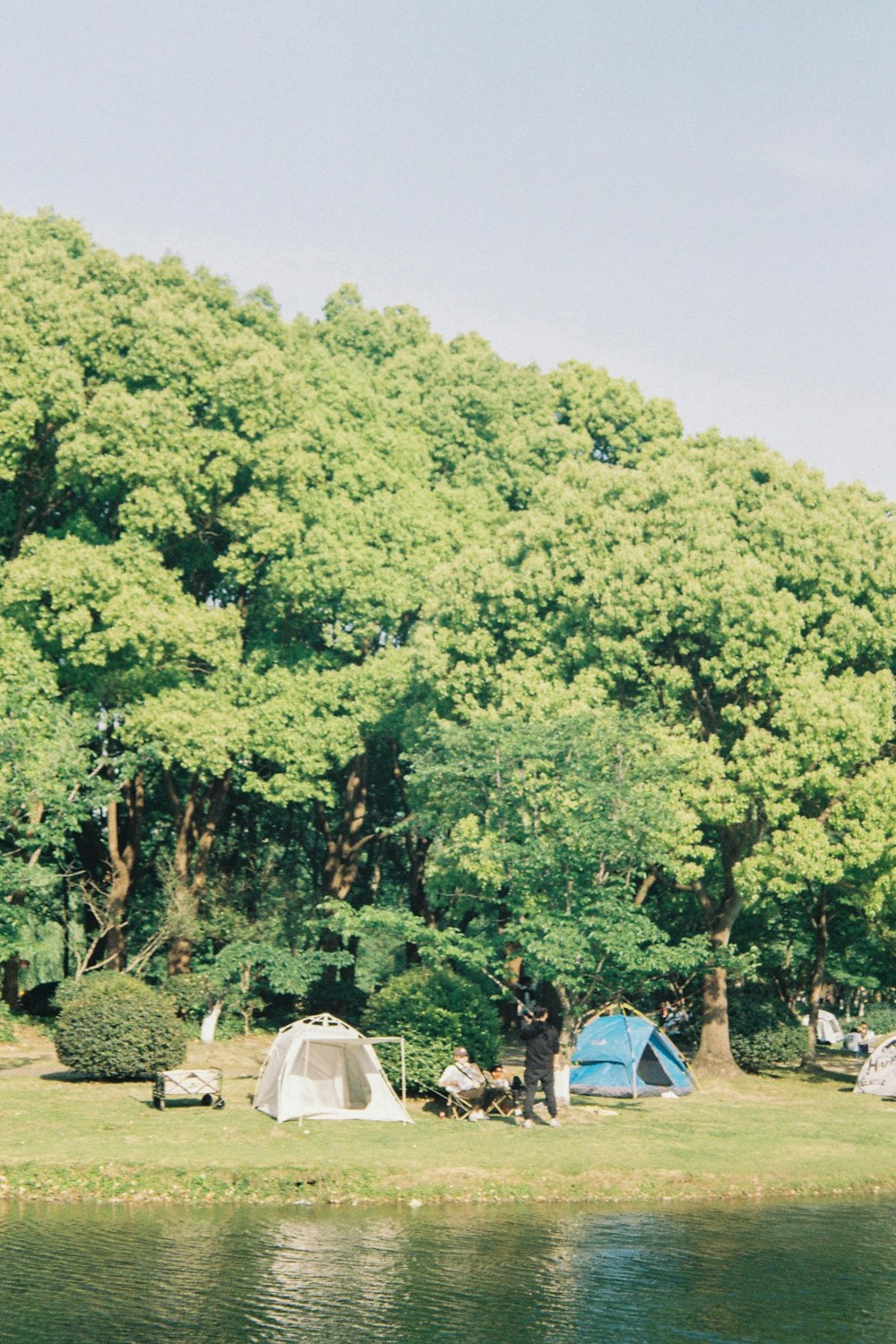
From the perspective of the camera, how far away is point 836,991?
6588 cm

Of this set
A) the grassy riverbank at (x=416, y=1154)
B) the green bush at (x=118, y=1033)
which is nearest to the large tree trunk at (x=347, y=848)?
the green bush at (x=118, y=1033)

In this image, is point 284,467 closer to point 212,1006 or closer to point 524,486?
point 524,486

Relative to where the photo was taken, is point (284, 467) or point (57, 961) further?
point (57, 961)

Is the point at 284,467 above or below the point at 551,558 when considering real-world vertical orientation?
above

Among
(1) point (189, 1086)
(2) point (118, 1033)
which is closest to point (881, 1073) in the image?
(1) point (189, 1086)

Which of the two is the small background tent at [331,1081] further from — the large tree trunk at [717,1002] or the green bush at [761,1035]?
the green bush at [761,1035]

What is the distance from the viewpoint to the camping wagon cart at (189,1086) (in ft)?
79.4

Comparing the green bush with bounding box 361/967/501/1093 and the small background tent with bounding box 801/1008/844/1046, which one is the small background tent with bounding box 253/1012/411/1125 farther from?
the small background tent with bounding box 801/1008/844/1046

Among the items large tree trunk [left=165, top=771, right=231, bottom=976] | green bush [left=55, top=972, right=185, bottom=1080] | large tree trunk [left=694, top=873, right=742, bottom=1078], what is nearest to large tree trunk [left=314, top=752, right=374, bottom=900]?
large tree trunk [left=165, top=771, right=231, bottom=976]

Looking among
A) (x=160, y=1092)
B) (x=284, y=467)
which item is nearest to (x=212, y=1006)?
(x=160, y=1092)

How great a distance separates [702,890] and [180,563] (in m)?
16.3

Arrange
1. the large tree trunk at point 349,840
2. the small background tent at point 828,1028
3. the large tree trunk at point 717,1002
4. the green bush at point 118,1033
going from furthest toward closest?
the small background tent at point 828,1028 < the large tree trunk at point 349,840 < the large tree trunk at point 717,1002 < the green bush at point 118,1033

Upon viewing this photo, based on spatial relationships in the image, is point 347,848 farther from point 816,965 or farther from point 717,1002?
point 816,965

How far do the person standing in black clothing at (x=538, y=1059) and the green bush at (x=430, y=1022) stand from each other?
252 cm
